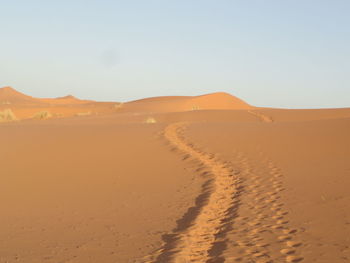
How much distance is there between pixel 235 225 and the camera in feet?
18.4

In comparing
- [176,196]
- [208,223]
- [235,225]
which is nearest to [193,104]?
[176,196]

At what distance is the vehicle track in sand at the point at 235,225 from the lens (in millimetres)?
4602

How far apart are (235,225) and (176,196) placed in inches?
78.4

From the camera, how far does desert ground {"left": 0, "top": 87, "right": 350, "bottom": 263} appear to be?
484cm

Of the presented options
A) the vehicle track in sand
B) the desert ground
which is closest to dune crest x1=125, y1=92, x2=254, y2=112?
the desert ground

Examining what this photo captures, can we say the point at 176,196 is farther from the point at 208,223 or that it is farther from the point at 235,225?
the point at 235,225

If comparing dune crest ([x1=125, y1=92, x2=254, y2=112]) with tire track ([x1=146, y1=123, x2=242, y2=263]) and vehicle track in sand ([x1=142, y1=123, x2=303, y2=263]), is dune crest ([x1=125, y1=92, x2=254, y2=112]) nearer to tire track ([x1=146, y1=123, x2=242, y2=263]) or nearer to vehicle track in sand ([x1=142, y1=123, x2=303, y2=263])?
tire track ([x1=146, y1=123, x2=242, y2=263])

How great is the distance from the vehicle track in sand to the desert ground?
0.05ft

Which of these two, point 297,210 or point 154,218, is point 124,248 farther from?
point 297,210

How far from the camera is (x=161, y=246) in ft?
16.5

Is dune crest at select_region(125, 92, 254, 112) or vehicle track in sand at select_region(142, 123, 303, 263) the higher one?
dune crest at select_region(125, 92, 254, 112)

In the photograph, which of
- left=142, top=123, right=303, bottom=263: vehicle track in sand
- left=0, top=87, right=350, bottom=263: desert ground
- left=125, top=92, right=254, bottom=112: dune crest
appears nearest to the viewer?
left=142, top=123, right=303, bottom=263: vehicle track in sand

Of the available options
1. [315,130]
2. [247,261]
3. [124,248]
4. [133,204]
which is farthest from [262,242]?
[315,130]

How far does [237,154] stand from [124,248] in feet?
22.1
